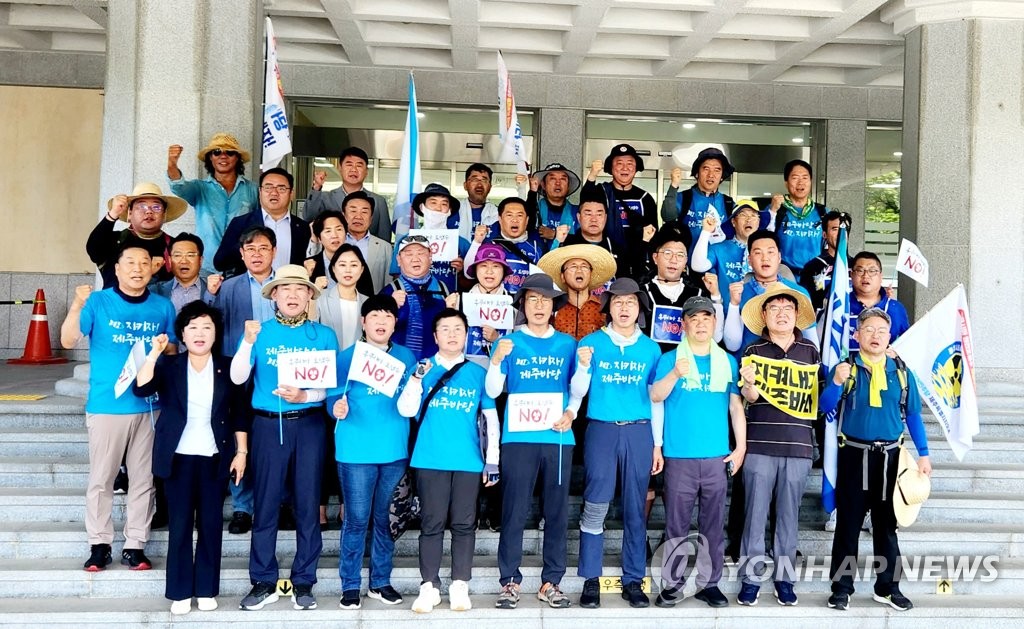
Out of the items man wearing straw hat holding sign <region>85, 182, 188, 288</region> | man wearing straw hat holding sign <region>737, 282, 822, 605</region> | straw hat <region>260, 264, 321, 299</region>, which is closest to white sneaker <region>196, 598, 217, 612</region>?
straw hat <region>260, 264, 321, 299</region>

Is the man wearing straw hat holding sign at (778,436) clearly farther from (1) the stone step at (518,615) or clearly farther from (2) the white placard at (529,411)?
(2) the white placard at (529,411)

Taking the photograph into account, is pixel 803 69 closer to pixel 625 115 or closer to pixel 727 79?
pixel 727 79

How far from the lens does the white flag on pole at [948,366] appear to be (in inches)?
223

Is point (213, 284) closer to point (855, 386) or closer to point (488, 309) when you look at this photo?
point (488, 309)

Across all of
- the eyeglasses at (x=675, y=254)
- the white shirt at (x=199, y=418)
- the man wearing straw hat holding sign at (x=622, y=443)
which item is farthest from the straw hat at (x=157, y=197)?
the eyeglasses at (x=675, y=254)

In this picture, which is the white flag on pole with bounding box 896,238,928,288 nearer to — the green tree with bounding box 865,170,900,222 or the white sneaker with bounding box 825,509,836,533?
the white sneaker with bounding box 825,509,836,533

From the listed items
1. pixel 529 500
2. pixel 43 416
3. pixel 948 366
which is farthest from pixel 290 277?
pixel 948 366

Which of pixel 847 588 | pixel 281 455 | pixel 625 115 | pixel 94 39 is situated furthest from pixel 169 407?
pixel 625 115

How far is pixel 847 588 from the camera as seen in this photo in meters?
5.49

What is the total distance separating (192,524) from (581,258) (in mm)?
3158

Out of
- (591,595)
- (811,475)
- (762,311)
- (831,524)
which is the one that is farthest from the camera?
(811,475)

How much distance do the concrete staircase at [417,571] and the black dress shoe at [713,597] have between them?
0.06 metres

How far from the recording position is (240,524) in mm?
5852

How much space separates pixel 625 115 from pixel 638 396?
10.0 metres
